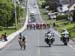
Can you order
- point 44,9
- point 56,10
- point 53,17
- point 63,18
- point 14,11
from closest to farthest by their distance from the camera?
1. point 14,11
2. point 63,18
3. point 53,17
4. point 56,10
5. point 44,9

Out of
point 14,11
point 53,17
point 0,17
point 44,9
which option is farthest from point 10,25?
point 44,9

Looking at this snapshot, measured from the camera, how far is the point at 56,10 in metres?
162

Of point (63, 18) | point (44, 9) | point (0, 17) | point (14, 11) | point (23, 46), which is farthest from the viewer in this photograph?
point (44, 9)

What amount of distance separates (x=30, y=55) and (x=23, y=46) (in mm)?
7320

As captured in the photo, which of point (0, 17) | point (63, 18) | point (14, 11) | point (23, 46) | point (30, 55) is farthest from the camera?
point (63, 18)

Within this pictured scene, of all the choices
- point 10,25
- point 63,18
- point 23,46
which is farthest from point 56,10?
point 23,46

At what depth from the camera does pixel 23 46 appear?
1437 inches

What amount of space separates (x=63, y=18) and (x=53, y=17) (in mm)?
13240

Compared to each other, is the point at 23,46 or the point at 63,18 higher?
the point at 23,46

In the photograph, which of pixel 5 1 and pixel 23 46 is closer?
pixel 23 46

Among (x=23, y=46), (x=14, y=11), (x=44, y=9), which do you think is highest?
(x=23, y=46)

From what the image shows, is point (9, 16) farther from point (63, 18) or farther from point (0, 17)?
point (63, 18)

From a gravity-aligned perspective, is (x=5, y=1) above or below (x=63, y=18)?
above

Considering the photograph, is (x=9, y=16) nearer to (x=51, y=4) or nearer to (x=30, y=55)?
(x=30, y=55)
